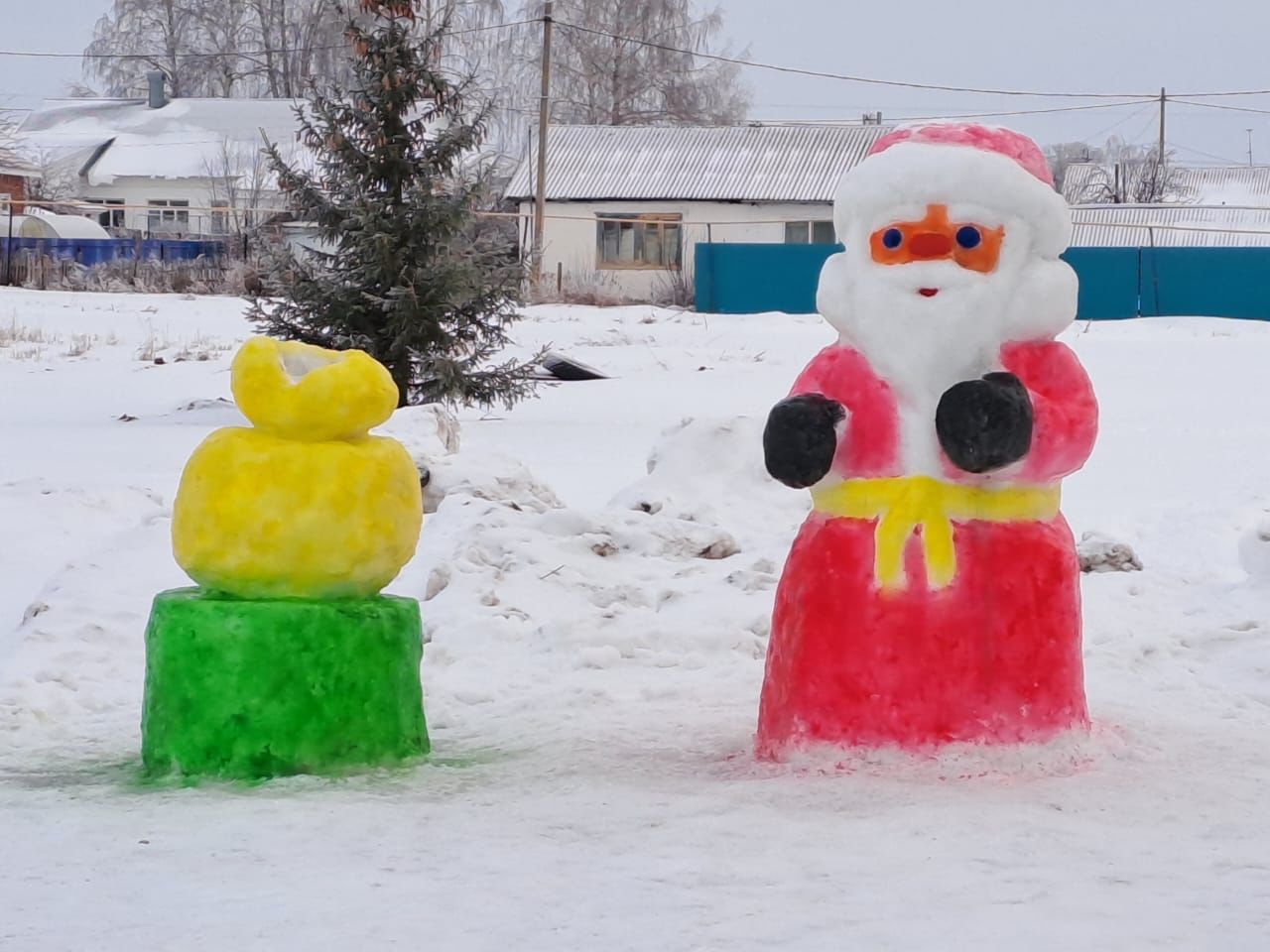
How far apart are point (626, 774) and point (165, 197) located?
4023 centimetres

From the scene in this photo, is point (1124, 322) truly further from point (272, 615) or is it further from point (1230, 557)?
point (272, 615)

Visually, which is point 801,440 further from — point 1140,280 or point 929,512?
point 1140,280

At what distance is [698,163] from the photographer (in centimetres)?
3291

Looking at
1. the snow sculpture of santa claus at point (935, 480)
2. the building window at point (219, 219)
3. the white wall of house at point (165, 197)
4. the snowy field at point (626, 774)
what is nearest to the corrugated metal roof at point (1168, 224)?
the building window at point (219, 219)

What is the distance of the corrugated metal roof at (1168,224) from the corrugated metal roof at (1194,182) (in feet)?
11.3

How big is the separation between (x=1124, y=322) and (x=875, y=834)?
67.7 ft

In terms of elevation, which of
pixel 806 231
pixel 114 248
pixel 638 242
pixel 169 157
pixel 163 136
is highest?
pixel 163 136

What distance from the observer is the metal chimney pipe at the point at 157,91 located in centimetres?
4425

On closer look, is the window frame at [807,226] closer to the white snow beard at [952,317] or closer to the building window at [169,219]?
the building window at [169,219]

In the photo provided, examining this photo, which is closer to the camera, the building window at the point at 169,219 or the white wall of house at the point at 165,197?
the white wall of house at the point at 165,197

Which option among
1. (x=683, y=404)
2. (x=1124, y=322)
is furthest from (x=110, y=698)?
(x=1124, y=322)

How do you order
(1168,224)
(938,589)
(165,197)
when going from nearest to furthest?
(938,589)
(1168,224)
(165,197)

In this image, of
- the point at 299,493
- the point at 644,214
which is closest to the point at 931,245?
the point at 299,493

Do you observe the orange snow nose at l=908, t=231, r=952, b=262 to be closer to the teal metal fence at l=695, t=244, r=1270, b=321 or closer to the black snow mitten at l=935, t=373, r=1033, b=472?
the black snow mitten at l=935, t=373, r=1033, b=472
